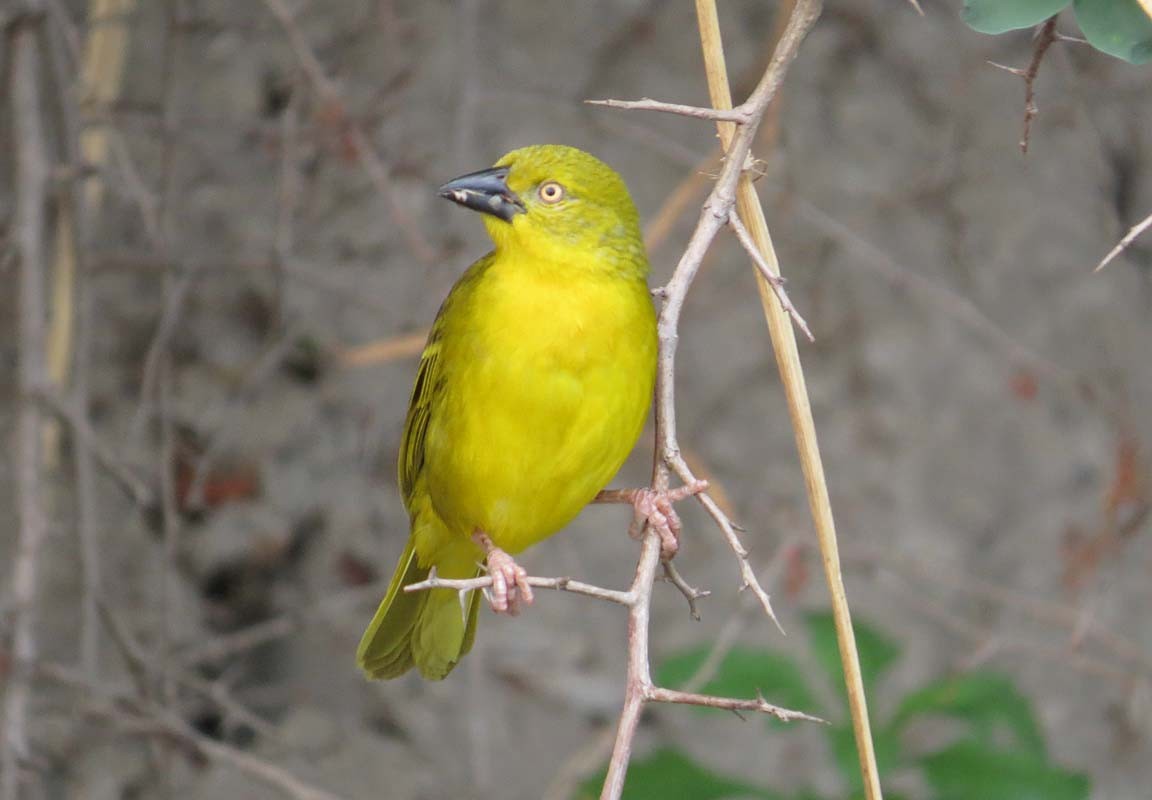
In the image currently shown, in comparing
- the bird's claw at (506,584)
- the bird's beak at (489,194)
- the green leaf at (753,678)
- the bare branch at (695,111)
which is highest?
the bare branch at (695,111)

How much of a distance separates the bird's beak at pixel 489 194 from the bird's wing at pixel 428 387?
5.3 inches

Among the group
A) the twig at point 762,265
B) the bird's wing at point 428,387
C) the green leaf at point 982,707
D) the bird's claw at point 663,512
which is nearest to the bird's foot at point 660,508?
the bird's claw at point 663,512

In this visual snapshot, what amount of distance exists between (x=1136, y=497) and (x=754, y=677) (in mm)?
1370

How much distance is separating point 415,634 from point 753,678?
0.86 meters

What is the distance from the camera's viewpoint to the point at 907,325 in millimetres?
4879

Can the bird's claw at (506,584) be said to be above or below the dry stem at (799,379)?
below

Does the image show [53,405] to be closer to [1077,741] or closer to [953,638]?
[953,638]

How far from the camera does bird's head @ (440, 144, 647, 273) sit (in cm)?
273

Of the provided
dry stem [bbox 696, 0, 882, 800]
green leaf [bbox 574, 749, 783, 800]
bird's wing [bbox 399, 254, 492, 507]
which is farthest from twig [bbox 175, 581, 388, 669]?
dry stem [bbox 696, 0, 882, 800]

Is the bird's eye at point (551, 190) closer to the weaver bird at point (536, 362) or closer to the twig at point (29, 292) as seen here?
the weaver bird at point (536, 362)

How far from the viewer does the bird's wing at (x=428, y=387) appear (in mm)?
2881

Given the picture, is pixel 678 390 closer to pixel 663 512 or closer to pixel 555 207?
pixel 555 207

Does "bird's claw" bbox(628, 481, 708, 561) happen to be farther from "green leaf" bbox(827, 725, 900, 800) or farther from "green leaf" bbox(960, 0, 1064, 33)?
"green leaf" bbox(827, 725, 900, 800)

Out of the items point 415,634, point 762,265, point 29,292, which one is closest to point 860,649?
point 415,634
